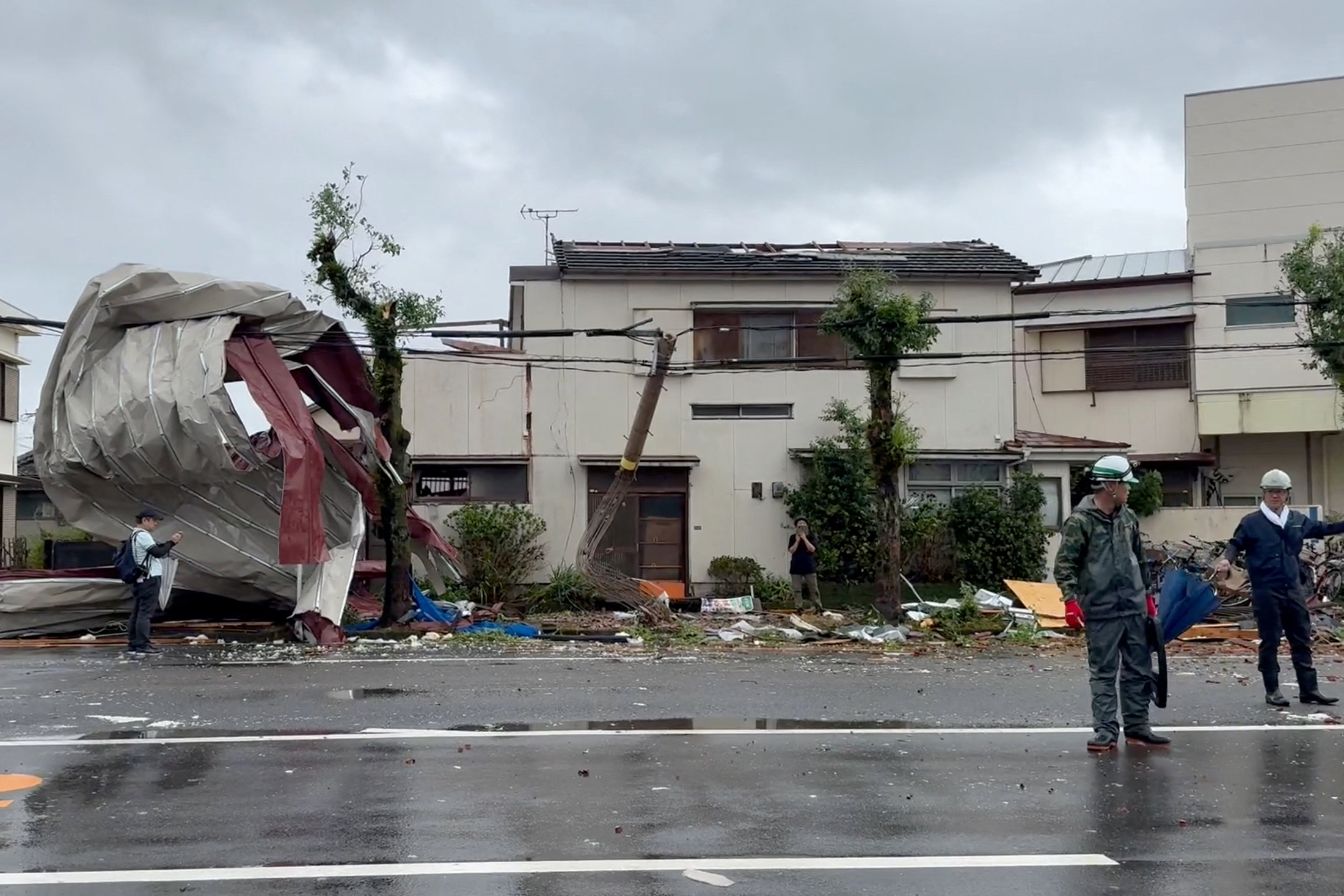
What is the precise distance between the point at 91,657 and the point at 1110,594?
35.7 feet

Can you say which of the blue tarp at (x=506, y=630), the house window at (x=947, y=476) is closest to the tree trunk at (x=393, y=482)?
the blue tarp at (x=506, y=630)

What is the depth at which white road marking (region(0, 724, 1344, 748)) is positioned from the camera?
8.03m

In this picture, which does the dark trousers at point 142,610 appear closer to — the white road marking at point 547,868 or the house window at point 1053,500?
the white road marking at point 547,868

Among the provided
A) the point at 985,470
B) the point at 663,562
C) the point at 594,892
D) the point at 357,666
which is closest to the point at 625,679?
the point at 357,666

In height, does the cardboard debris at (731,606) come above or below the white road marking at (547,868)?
above

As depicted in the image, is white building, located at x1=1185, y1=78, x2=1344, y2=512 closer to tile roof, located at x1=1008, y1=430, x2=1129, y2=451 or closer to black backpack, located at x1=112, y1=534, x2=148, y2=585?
tile roof, located at x1=1008, y1=430, x2=1129, y2=451

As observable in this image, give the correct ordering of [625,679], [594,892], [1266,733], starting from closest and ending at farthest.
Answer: [594,892] < [1266,733] < [625,679]

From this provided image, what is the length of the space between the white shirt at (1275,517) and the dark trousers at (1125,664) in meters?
2.65

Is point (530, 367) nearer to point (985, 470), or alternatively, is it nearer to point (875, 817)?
point (985, 470)

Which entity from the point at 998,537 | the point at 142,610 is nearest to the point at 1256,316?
the point at 998,537

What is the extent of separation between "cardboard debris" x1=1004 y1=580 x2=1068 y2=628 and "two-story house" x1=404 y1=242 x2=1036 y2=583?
15.0ft

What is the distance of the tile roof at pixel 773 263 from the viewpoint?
23.3 meters

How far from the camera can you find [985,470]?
2355cm

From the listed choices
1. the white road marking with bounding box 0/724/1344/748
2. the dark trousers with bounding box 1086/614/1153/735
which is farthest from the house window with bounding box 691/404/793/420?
the dark trousers with bounding box 1086/614/1153/735
